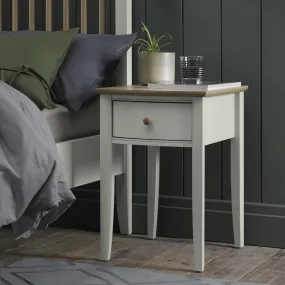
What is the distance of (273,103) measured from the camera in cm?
306

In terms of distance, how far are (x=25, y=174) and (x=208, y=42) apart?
1.13 metres

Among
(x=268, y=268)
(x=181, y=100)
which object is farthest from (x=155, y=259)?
(x=181, y=100)

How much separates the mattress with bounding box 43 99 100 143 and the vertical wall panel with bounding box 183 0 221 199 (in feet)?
1.48

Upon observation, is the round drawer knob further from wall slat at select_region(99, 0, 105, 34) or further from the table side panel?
wall slat at select_region(99, 0, 105, 34)

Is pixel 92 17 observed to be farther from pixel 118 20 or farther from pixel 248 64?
pixel 248 64

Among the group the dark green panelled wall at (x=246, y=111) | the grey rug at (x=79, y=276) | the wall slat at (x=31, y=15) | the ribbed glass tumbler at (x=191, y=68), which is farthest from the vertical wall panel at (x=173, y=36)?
the grey rug at (x=79, y=276)

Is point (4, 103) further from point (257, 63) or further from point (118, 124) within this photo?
point (257, 63)

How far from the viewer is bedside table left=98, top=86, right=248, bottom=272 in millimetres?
2709

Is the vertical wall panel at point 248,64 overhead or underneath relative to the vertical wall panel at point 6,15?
underneath

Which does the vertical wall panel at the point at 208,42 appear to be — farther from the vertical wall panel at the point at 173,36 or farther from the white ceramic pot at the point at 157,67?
the white ceramic pot at the point at 157,67

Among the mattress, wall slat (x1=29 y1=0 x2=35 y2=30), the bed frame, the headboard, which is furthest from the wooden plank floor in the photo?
wall slat (x1=29 y1=0 x2=35 y2=30)

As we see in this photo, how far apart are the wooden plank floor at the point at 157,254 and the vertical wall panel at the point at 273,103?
0.25 metres

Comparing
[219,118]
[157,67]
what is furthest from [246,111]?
[157,67]

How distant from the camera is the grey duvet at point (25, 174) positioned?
2.32 meters
